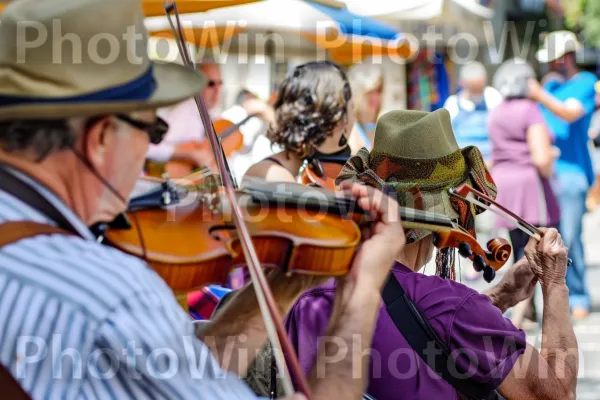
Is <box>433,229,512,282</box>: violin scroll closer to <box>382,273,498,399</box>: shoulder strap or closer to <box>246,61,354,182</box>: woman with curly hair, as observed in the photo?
<box>382,273,498,399</box>: shoulder strap

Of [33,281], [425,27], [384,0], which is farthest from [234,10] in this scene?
[33,281]

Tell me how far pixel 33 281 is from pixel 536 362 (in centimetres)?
119

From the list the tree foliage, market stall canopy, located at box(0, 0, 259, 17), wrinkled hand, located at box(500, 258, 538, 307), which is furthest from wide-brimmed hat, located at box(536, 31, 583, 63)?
the tree foliage

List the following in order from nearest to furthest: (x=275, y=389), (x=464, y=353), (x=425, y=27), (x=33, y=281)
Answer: (x=33, y=281) < (x=464, y=353) < (x=275, y=389) < (x=425, y=27)

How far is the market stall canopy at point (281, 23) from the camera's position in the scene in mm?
5781

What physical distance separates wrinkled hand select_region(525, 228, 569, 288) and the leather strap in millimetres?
1349

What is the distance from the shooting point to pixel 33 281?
3.92 feet

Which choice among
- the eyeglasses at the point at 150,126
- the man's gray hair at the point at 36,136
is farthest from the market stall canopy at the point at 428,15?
the man's gray hair at the point at 36,136

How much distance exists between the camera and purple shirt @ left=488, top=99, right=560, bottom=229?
5.60m

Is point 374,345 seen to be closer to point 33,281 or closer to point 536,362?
point 536,362

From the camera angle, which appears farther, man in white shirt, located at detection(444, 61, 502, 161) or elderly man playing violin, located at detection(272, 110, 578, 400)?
man in white shirt, located at detection(444, 61, 502, 161)

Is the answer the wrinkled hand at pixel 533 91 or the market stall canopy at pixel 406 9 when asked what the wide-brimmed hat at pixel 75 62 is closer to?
the wrinkled hand at pixel 533 91

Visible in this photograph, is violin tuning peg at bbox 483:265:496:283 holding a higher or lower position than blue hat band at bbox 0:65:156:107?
lower

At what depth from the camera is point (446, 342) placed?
6.54ft
